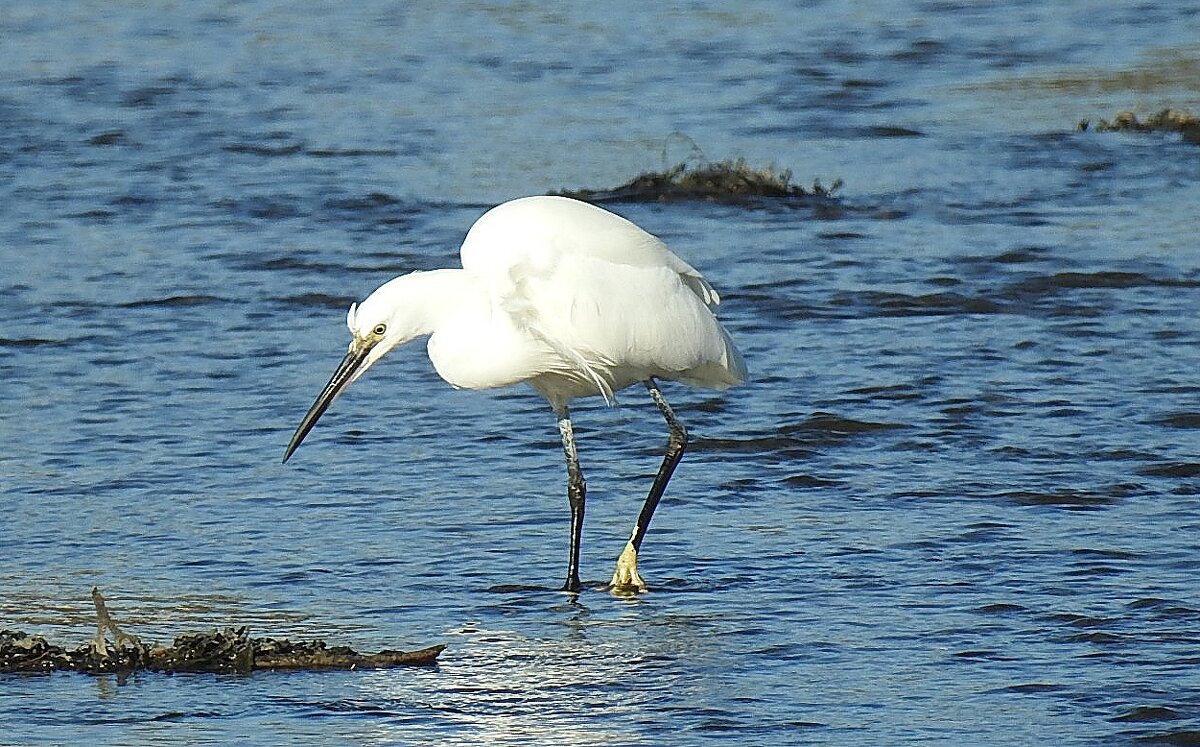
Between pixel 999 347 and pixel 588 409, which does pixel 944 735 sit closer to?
pixel 588 409

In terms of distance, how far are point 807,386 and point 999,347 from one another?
98 centimetres

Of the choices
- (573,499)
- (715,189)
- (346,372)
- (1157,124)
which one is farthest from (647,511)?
(1157,124)

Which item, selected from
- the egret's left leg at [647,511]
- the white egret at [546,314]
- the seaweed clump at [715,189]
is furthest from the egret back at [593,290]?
the seaweed clump at [715,189]

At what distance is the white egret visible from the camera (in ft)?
20.5

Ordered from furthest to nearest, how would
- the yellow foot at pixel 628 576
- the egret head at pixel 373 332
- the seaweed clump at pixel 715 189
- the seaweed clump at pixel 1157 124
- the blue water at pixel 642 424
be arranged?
the seaweed clump at pixel 1157 124
the seaweed clump at pixel 715 189
the yellow foot at pixel 628 576
the egret head at pixel 373 332
the blue water at pixel 642 424

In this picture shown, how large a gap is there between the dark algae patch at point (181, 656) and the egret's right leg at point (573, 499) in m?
0.99

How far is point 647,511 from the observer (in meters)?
6.63

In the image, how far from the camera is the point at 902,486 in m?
7.29

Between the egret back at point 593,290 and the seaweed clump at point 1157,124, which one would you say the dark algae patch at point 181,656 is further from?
the seaweed clump at point 1157,124

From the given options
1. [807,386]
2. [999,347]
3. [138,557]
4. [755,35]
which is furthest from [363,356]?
[755,35]

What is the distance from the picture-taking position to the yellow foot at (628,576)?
252 inches

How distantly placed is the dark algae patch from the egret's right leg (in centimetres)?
99

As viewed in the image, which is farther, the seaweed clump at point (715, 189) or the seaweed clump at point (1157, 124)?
the seaweed clump at point (1157, 124)

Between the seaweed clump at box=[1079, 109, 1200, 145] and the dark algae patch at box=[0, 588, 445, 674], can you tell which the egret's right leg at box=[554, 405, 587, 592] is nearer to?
the dark algae patch at box=[0, 588, 445, 674]
